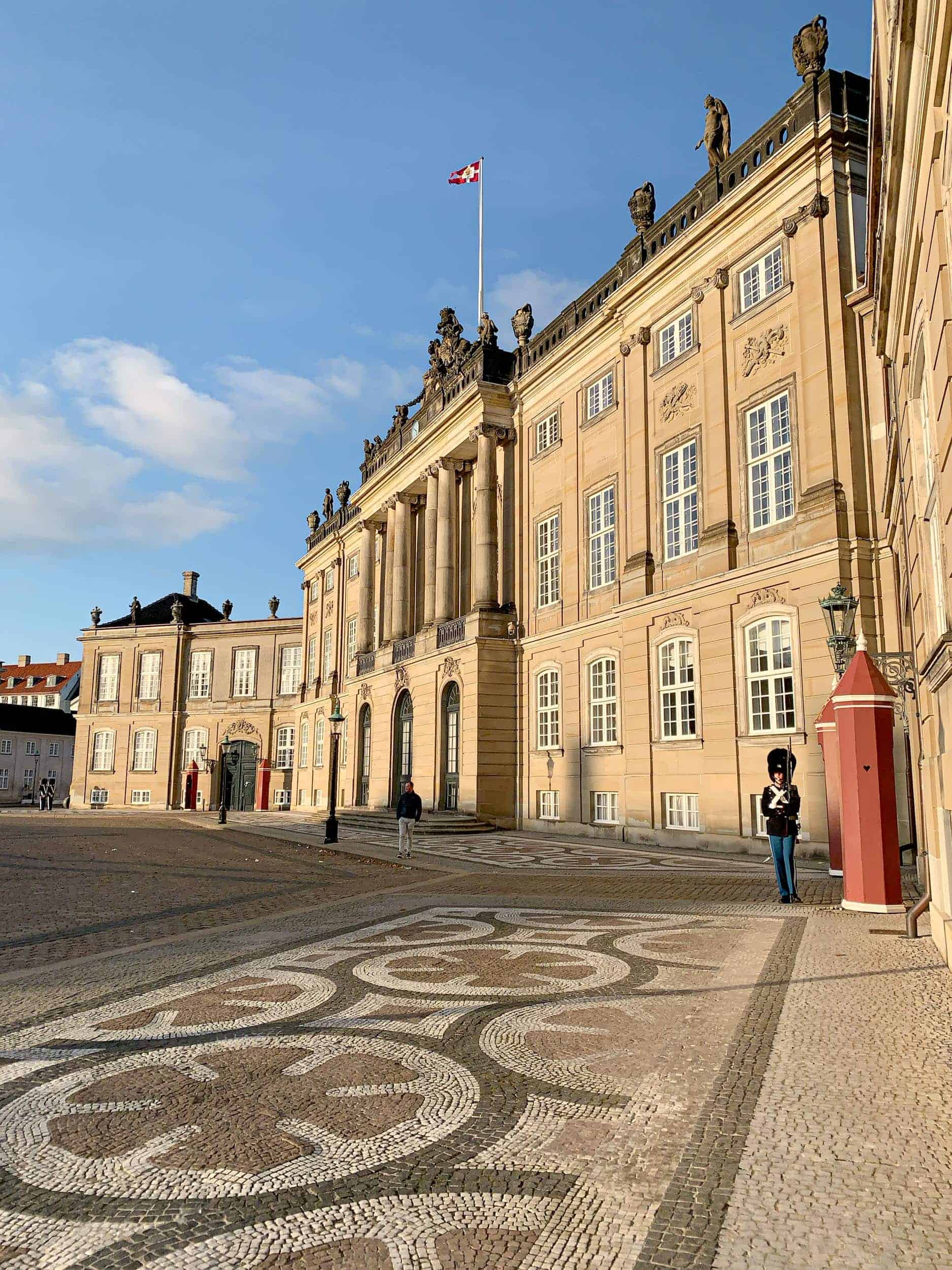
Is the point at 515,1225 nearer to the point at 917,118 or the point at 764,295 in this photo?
the point at 917,118

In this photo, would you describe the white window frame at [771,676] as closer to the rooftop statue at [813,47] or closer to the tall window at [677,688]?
the tall window at [677,688]

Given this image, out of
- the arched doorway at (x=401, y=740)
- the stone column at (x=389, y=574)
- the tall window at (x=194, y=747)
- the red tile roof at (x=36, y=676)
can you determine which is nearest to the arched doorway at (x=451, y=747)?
the arched doorway at (x=401, y=740)

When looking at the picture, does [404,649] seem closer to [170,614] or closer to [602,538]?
[602,538]

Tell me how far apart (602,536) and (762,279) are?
8.45 m

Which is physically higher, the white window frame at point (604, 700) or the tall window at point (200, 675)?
the tall window at point (200, 675)

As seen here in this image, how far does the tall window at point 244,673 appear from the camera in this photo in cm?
6034

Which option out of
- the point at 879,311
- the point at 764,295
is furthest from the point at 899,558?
the point at 764,295

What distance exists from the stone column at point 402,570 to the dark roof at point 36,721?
170 ft

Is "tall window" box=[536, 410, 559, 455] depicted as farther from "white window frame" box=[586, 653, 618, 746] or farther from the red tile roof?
the red tile roof

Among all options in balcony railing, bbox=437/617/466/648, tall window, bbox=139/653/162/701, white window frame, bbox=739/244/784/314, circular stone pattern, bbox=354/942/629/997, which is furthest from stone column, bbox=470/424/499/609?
tall window, bbox=139/653/162/701

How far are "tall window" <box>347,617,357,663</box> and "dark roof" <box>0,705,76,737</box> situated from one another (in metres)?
43.2

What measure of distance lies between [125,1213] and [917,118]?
8803 mm

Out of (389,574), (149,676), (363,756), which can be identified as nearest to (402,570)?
(389,574)

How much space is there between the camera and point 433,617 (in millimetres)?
34906
